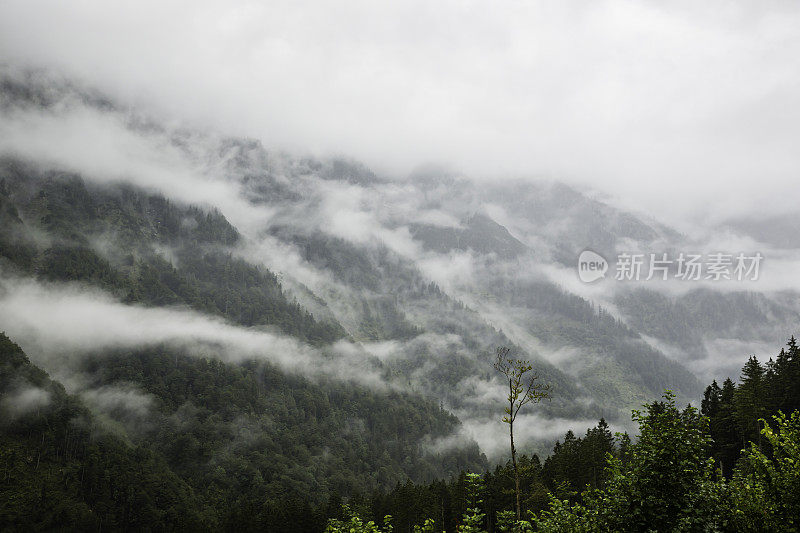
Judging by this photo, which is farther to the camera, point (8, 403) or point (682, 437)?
point (8, 403)

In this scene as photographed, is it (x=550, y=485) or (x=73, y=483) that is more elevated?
(x=550, y=485)

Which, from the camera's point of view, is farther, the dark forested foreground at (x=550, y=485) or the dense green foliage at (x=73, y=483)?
the dense green foliage at (x=73, y=483)

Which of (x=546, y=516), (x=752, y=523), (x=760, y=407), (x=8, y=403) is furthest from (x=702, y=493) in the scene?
(x=8, y=403)

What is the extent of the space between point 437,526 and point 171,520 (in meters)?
115

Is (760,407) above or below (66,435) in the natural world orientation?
above

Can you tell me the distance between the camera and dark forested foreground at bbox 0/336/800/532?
78.1 ft

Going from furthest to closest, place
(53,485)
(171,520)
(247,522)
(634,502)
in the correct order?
(171,520) < (53,485) < (247,522) < (634,502)

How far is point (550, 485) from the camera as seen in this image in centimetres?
10531

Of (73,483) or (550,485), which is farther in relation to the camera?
(73,483)

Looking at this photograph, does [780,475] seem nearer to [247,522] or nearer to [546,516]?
[546,516]

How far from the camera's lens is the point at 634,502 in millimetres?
24594

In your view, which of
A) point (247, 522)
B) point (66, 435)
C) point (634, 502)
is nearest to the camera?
point (634, 502)

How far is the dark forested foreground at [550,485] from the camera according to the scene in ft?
78.1

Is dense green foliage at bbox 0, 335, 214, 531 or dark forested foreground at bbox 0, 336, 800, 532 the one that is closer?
dark forested foreground at bbox 0, 336, 800, 532
